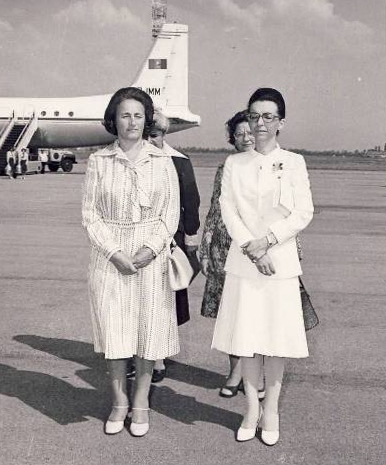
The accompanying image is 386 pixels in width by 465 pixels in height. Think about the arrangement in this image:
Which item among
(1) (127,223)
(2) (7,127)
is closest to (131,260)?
(1) (127,223)

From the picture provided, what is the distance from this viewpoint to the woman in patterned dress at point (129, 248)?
362 cm

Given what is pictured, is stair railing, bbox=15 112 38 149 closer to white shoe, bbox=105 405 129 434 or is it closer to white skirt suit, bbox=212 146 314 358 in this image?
white shoe, bbox=105 405 129 434

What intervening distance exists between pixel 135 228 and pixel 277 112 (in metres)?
1.00

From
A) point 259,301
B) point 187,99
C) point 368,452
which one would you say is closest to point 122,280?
point 259,301

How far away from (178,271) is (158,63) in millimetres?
39892

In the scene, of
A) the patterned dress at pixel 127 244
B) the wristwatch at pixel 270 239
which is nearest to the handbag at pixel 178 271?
the patterned dress at pixel 127 244

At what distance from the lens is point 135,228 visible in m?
3.66

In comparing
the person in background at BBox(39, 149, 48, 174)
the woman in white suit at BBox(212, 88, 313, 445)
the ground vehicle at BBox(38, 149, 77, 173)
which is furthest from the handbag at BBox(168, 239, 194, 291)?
the ground vehicle at BBox(38, 149, 77, 173)

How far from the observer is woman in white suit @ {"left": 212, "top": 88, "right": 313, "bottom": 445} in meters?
3.47

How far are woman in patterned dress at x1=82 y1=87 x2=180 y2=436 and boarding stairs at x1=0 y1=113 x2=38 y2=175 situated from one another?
31.9 meters

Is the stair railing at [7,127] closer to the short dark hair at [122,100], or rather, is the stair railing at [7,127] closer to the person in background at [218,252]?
the person in background at [218,252]

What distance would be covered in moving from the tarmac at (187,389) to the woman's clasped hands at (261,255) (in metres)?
0.93

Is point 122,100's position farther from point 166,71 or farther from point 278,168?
point 166,71

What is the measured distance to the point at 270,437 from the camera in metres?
3.48
